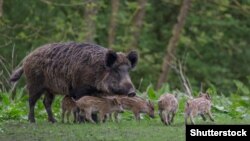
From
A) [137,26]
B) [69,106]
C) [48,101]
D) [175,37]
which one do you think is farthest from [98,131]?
[137,26]

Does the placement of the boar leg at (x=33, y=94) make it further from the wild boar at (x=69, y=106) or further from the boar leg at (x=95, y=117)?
the boar leg at (x=95, y=117)

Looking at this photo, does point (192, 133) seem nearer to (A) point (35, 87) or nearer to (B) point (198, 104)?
(B) point (198, 104)

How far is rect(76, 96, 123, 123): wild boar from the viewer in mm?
14164

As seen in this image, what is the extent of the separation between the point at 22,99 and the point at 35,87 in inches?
77.3

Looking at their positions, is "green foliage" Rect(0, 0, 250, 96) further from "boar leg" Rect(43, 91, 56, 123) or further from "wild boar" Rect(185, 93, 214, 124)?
"wild boar" Rect(185, 93, 214, 124)

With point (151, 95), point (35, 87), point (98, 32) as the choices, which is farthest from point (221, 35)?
point (35, 87)

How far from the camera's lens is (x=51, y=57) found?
15.5m

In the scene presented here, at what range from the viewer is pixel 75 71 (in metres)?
15.2

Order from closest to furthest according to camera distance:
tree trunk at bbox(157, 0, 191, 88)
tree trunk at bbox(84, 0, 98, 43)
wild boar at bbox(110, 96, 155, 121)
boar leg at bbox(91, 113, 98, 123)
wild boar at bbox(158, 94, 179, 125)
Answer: wild boar at bbox(158, 94, 179, 125) → wild boar at bbox(110, 96, 155, 121) → boar leg at bbox(91, 113, 98, 123) → tree trunk at bbox(84, 0, 98, 43) → tree trunk at bbox(157, 0, 191, 88)

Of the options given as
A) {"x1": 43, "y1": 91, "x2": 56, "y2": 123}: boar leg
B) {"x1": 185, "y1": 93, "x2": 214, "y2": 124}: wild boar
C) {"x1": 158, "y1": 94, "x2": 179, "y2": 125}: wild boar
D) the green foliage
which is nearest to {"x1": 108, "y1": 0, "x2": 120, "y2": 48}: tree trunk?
the green foliage

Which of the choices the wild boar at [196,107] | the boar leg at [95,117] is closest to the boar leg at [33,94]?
the boar leg at [95,117]

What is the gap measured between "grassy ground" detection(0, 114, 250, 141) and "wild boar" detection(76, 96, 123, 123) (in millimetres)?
221

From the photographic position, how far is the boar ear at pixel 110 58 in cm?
1504

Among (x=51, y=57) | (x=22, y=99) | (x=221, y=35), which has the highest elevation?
(x=51, y=57)
